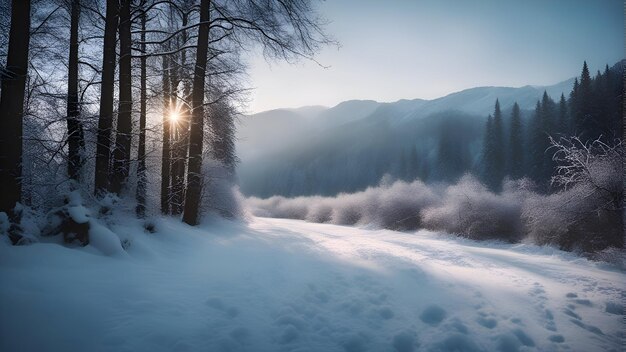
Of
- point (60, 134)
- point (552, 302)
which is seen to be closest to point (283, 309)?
point (552, 302)

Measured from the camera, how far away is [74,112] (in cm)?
687

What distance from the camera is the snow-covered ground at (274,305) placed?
8.49ft

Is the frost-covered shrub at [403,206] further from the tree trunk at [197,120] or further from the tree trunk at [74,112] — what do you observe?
the tree trunk at [74,112]

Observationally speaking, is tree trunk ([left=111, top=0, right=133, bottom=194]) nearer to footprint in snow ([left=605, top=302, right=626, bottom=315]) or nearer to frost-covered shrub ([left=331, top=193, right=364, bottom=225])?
footprint in snow ([left=605, top=302, right=626, bottom=315])

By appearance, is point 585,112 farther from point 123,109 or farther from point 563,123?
point 123,109

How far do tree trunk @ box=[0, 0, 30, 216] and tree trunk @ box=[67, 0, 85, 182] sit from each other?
1003 millimetres

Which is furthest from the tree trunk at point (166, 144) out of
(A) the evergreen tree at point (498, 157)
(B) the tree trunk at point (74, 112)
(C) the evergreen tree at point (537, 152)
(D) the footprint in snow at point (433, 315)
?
(A) the evergreen tree at point (498, 157)

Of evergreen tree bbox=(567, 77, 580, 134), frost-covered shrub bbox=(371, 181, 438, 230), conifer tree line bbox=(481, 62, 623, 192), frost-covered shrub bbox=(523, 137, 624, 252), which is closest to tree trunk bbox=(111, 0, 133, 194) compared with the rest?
frost-covered shrub bbox=(523, 137, 624, 252)

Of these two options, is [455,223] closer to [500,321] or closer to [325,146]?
[500,321]

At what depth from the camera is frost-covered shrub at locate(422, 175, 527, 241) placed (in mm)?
14898

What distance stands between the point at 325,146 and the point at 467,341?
110 m

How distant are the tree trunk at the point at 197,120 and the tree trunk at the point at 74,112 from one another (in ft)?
7.76

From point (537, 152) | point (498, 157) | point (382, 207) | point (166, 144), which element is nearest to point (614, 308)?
point (166, 144)

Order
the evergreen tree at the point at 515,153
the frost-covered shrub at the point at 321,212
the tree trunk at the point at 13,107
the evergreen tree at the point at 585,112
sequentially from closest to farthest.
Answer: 1. the tree trunk at the point at 13,107
2. the frost-covered shrub at the point at 321,212
3. the evergreen tree at the point at 585,112
4. the evergreen tree at the point at 515,153
